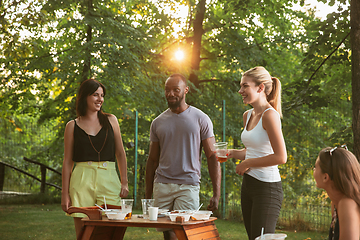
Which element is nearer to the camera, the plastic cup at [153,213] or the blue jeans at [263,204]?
the blue jeans at [263,204]

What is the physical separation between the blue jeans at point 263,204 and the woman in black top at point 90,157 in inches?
51.4

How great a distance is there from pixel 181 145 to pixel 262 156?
104cm

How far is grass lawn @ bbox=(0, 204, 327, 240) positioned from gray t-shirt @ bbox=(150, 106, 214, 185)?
309cm

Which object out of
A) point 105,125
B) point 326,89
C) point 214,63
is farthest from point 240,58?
point 105,125

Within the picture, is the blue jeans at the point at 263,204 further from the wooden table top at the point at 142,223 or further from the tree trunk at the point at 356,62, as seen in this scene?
the tree trunk at the point at 356,62

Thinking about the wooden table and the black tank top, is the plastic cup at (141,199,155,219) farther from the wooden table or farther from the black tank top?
the black tank top

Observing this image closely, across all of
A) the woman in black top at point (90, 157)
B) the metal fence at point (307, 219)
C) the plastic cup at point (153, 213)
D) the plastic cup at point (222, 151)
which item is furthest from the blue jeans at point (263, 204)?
the metal fence at point (307, 219)

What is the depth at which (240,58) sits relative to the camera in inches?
420

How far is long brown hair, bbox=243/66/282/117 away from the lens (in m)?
2.63

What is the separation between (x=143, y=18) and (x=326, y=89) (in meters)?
6.39

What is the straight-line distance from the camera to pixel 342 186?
→ 6.37 ft

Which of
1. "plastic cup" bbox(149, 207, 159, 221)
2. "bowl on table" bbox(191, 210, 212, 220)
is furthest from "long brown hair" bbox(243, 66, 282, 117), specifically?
"plastic cup" bbox(149, 207, 159, 221)

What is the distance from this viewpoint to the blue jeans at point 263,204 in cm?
244

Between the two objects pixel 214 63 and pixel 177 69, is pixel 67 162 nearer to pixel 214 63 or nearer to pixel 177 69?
pixel 177 69
